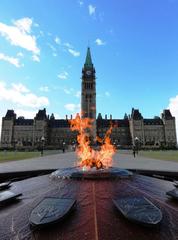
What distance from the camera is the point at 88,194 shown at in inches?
145

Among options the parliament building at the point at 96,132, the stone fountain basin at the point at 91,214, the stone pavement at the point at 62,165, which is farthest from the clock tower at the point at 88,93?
the stone fountain basin at the point at 91,214

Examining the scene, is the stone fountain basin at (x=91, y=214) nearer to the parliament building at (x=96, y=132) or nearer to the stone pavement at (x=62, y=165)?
the stone pavement at (x=62, y=165)

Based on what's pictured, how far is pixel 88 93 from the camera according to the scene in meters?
104

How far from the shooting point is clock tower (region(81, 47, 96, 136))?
101m

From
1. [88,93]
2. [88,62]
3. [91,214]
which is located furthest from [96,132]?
[91,214]

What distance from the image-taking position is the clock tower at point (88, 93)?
332 feet

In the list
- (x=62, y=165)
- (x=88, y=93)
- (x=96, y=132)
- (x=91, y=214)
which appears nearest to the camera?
(x=91, y=214)

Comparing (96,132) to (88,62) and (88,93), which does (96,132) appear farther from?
(88,62)

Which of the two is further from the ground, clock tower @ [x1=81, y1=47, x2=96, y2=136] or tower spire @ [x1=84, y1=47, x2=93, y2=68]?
tower spire @ [x1=84, y1=47, x2=93, y2=68]

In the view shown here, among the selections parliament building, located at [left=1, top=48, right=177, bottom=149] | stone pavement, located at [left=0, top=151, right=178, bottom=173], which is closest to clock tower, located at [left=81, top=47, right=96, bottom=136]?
parliament building, located at [left=1, top=48, right=177, bottom=149]

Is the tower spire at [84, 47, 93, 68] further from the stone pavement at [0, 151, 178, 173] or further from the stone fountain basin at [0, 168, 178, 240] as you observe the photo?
the stone fountain basin at [0, 168, 178, 240]

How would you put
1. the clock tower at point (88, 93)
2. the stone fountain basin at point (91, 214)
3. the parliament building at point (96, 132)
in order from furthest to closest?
1. the parliament building at point (96, 132)
2. the clock tower at point (88, 93)
3. the stone fountain basin at point (91, 214)

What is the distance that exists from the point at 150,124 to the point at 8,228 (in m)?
123

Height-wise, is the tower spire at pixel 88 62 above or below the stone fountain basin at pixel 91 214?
above
